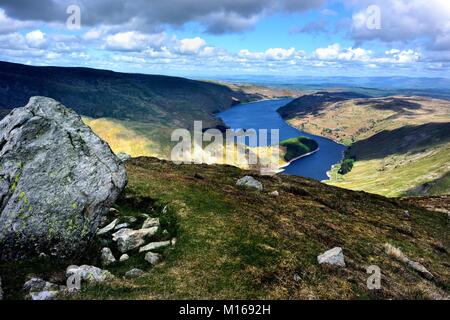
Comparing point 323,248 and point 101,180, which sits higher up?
point 101,180

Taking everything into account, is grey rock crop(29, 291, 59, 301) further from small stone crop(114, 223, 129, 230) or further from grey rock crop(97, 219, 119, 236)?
small stone crop(114, 223, 129, 230)

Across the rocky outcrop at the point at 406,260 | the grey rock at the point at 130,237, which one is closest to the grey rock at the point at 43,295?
the grey rock at the point at 130,237

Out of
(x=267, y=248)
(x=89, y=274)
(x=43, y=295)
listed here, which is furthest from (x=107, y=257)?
(x=267, y=248)

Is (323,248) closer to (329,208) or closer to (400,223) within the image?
(329,208)

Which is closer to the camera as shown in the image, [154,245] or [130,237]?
[154,245]

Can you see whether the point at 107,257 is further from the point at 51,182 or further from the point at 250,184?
the point at 250,184
